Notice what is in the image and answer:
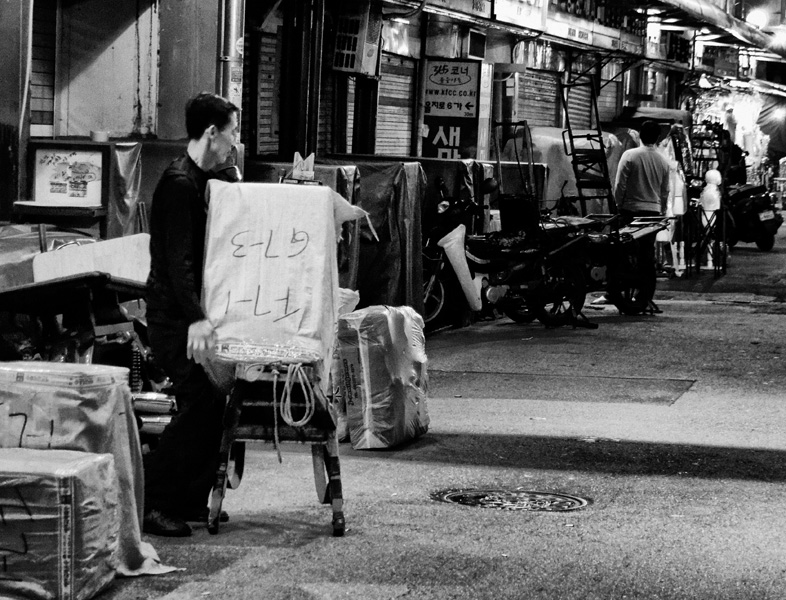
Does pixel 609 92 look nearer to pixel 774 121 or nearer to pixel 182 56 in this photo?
pixel 182 56

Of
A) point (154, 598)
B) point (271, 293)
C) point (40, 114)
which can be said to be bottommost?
point (154, 598)

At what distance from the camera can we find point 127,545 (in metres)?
5.40

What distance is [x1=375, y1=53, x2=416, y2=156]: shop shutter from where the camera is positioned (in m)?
18.6

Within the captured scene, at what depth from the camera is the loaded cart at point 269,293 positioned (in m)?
5.86

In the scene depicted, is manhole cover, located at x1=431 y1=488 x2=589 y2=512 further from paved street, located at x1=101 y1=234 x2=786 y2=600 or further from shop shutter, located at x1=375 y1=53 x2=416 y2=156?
shop shutter, located at x1=375 y1=53 x2=416 y2=156

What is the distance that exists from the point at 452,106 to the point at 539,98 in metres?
6.67

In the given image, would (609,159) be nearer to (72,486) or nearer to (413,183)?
(413,183)

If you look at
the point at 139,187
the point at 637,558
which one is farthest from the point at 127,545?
the point at 139,187

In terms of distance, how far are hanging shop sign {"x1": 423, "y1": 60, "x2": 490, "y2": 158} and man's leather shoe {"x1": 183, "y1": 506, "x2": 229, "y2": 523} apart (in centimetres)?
1247

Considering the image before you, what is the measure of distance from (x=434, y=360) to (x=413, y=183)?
1667 millimetres

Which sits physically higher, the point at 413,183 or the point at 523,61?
the point at 523,61

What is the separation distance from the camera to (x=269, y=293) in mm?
5871

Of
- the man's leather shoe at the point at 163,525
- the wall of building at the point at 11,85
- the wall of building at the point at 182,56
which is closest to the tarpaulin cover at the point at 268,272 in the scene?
the man's leather shoe at the point at 163,525

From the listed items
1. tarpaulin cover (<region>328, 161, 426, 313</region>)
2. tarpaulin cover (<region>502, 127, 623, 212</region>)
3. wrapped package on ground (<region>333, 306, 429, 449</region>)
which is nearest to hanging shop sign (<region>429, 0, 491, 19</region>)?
tarpaulin cover (<region>502, 127, 623, 212</region>)
